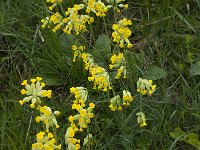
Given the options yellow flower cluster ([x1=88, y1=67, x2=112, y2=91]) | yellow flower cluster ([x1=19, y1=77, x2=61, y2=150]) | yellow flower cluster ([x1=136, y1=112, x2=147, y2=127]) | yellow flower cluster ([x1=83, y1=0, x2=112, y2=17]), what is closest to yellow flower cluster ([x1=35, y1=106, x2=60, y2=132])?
yellow flower cluster ([x1=19, y1=77, x2=61, y2=150])

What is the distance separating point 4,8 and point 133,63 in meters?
1.20

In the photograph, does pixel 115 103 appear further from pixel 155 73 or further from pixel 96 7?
pixel 96 7

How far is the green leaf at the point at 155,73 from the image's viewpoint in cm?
328

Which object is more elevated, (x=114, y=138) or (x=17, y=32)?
(x=17, y=32)

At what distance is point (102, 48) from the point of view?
3.51 meters

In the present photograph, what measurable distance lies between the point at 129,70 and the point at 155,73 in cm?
25

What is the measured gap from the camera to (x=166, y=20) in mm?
3691

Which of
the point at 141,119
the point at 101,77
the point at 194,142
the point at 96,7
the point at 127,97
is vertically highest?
the point at 96,7

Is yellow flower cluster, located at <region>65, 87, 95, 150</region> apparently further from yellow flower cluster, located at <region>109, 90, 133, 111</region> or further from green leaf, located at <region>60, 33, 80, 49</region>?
green leaf, located at <region>60, 33, 80, 49</region>

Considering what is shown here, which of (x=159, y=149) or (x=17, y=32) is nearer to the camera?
(x=159, y=149)

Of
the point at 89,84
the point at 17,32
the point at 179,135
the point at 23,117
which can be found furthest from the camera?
the point at 17,32

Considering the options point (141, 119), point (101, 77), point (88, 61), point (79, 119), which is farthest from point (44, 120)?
point (88, 61)

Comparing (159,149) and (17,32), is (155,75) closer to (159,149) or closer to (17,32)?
(159,149)

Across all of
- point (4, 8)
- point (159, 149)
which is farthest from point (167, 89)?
point (4, 8)
